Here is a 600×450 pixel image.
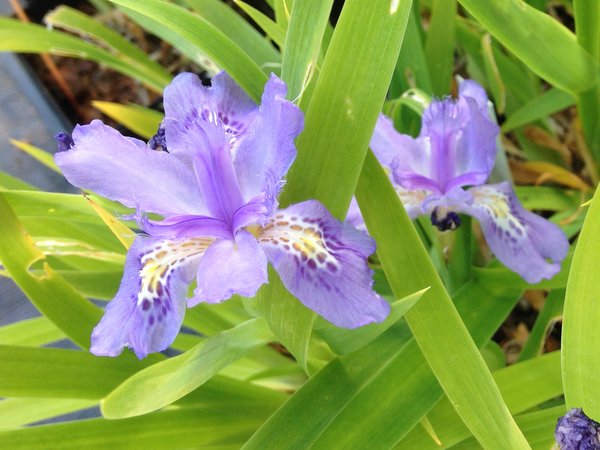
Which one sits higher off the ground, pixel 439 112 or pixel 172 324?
pixel 439 112

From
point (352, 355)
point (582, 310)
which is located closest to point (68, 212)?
point (352, 355)

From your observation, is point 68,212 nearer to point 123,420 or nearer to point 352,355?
point 123,420

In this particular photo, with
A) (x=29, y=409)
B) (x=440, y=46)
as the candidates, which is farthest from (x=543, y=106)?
(x=29, y=409)

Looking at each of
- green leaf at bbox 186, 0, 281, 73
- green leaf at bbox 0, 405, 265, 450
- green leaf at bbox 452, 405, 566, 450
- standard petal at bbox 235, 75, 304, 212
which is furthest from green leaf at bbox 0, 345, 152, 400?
green leaf at bbox 186, 0, 281, 73

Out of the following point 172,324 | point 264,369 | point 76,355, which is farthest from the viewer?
point 264,369

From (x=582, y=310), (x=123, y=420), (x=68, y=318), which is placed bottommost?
(x=582, y=310)

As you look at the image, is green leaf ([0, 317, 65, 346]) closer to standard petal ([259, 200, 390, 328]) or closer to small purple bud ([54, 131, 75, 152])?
small purple bud ([54, 131, 75, 152])
